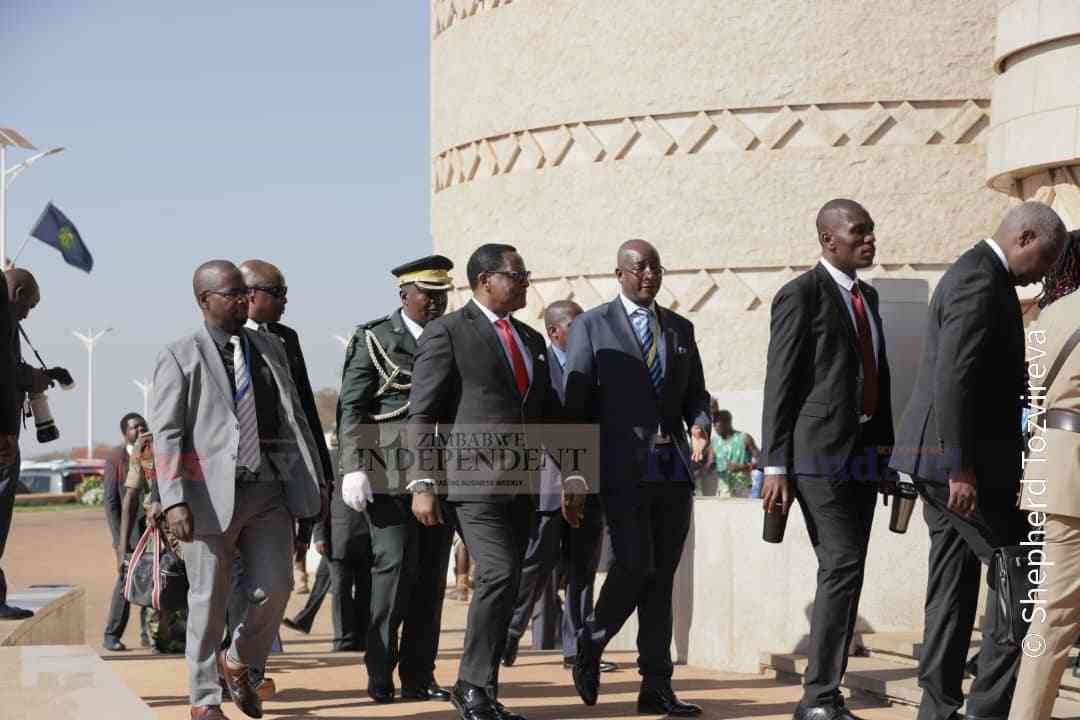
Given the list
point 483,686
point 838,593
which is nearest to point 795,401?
point 838,593

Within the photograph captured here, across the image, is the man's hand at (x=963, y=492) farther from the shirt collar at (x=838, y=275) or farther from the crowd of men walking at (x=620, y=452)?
the shirt collar at (x=838, y=275)

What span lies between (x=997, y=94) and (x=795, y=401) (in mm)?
4833

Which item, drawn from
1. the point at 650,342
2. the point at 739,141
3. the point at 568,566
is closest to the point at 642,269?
the point at 650,342

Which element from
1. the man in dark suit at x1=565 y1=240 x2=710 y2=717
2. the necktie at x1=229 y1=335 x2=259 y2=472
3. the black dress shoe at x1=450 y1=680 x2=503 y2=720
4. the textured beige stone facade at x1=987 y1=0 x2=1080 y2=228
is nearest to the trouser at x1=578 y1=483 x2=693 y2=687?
the man in dark suit at x1=565 y1=240 x2=710 y2=717

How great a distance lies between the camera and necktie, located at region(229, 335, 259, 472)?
749 cm

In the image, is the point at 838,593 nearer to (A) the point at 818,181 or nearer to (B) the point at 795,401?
(B) the point at 795,401

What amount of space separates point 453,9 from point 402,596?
12.7 meters

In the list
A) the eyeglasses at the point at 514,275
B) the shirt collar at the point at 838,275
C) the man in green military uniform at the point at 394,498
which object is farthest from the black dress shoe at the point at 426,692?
the shirt collar at the point at 838,275

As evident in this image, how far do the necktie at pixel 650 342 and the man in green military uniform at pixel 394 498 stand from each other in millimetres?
1087

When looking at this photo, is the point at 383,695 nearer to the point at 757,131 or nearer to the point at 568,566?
the point at 568,566

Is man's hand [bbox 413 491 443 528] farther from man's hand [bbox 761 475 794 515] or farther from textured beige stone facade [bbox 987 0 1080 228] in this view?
textured beige stone facade [bbox 987 0 1080 228]

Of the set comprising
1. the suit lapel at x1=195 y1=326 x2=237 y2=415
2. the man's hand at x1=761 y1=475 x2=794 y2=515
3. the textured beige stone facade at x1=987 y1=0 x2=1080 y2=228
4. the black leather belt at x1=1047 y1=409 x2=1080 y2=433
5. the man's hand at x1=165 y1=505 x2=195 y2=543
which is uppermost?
the textured beige stone facade at x1=987 y1=0 x2=1080 y2=228

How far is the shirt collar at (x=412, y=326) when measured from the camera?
886 centimetres

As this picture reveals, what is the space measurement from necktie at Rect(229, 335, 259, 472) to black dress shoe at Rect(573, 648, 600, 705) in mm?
1869
